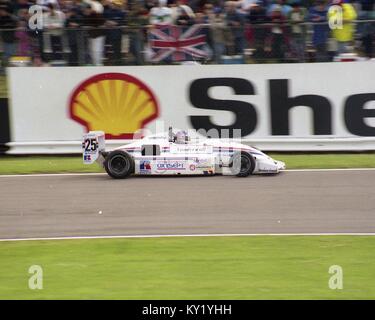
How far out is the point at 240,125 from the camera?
1694 cm

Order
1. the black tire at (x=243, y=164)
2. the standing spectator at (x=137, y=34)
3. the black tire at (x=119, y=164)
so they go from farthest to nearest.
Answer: the standing spectator at (x=137, y=34) < the black tire at (x=119, y=164) < the black tire at (x=243, y=164)

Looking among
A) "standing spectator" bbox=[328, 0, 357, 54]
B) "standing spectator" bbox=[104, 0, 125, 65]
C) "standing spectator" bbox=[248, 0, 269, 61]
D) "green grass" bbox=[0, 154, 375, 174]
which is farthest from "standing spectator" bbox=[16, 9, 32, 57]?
"standing spectator" bbox=[328, 0, 357, 54]

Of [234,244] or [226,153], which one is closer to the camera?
[234,244]

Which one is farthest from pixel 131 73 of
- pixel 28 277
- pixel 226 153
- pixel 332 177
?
pixel 28 277

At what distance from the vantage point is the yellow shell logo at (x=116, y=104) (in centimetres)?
1711

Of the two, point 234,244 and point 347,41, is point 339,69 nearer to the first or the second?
point 347,41

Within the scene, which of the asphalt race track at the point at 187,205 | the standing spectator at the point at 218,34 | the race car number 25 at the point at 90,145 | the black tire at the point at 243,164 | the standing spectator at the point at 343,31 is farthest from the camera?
the standing spectator at the point at 218,34

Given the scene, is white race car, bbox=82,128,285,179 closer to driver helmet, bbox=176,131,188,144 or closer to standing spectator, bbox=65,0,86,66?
driver helmet, bbox=176,131,188,144

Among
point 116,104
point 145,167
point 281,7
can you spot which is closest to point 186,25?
point 281,7

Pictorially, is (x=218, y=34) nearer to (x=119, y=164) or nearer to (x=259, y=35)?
(x=259, y=35)

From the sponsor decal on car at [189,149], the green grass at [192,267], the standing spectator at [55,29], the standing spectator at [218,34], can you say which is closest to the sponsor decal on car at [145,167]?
the sponsor decal on car at [189,149]

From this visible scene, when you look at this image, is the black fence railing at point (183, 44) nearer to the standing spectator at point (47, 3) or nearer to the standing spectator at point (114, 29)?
the standing spectator at point (114, 29)

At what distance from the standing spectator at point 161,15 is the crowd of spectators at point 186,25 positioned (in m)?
0.02

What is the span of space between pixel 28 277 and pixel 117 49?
27.6 feet
